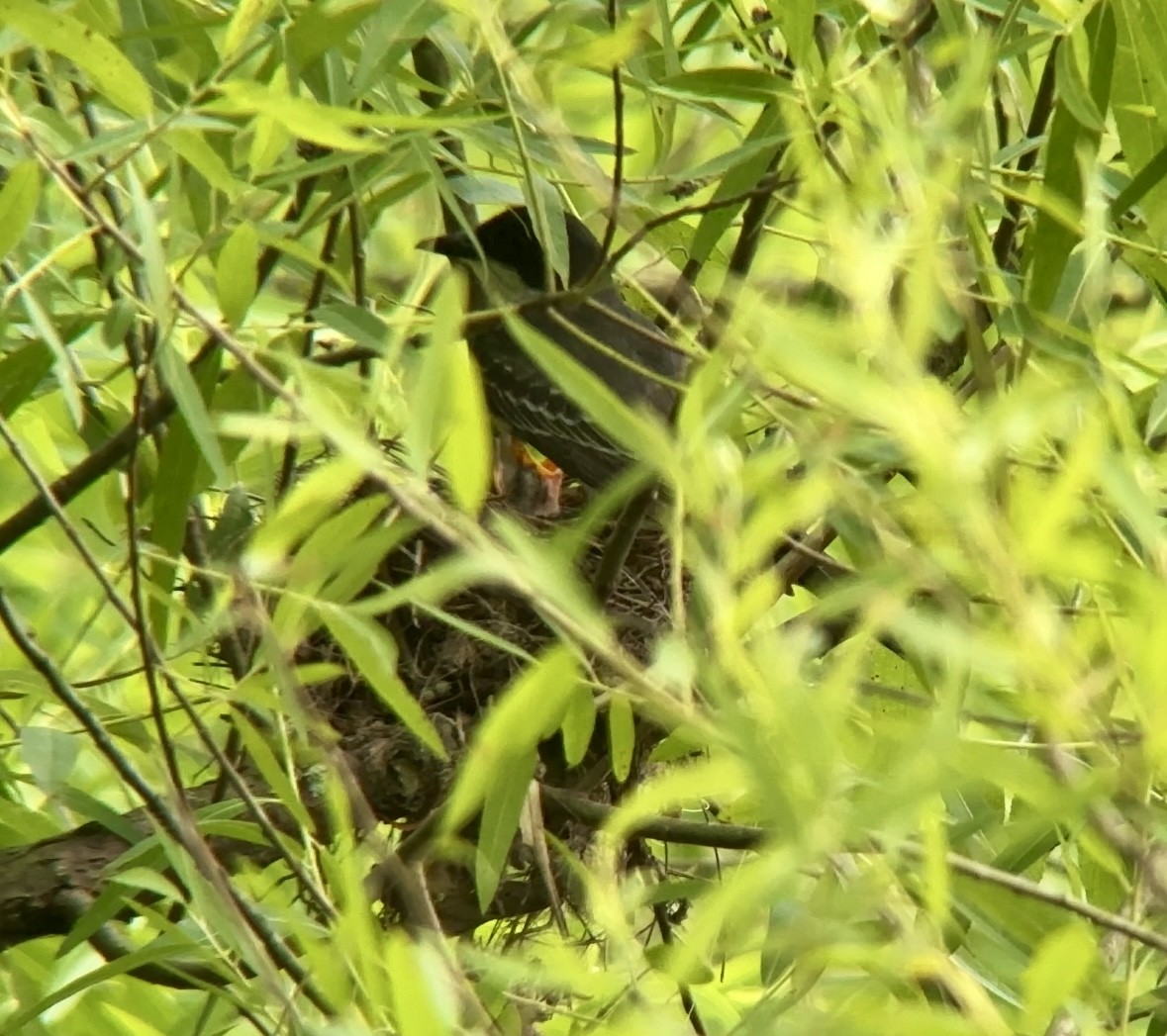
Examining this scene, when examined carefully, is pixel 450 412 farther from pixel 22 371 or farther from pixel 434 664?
pixel 434 664

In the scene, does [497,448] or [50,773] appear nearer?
[50,773]

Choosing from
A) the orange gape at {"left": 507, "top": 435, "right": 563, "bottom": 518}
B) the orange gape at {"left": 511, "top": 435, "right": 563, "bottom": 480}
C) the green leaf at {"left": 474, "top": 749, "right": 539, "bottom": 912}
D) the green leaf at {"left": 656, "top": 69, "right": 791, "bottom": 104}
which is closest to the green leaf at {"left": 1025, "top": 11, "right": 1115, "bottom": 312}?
the green leaf at {"left": 656, "top": 69, "right": 791, "bottom": 104}

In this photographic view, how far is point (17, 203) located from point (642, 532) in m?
1.55

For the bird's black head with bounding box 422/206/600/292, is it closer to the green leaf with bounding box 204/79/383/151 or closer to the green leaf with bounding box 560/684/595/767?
the green leaf with bounding box 560/684/595/767

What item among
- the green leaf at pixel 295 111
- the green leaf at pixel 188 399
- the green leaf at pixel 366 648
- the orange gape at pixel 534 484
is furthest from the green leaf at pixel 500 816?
the orange gape at pixel 534 484

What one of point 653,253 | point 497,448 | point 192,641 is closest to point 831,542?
point 653,253

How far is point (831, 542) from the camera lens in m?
2.55

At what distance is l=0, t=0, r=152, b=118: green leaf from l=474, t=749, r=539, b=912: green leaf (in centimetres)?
63

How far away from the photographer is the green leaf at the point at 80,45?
1526 mm

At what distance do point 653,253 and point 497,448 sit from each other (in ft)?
3.22

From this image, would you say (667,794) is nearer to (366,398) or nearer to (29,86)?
(366,398)

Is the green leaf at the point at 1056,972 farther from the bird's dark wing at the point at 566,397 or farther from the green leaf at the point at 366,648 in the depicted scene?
the bird's dark wing at the point at 566,397

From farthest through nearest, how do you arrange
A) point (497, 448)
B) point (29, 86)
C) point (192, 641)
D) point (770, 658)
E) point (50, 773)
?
point (497, 448) → point (29, 86) → point (50, 773) → point (192, 641) → point (770, 658)

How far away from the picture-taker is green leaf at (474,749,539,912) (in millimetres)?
1760
